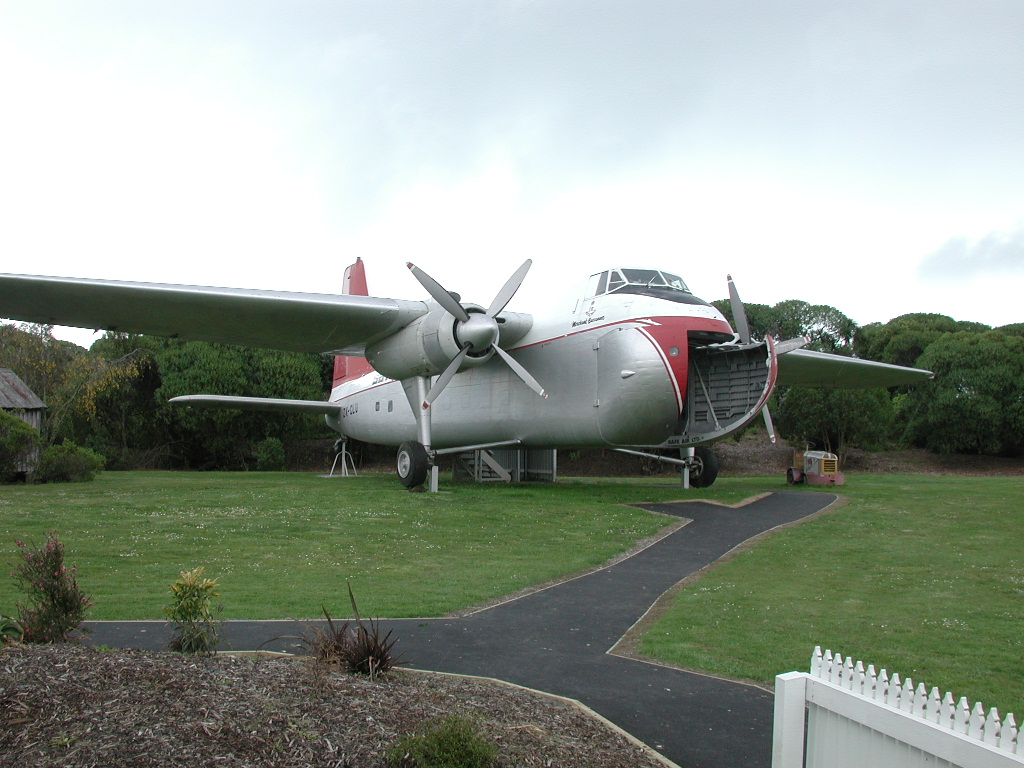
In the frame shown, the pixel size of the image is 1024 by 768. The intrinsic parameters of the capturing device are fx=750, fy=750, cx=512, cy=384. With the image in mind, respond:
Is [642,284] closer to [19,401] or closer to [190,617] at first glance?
[190,617]

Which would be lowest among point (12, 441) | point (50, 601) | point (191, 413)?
point (50, 601)

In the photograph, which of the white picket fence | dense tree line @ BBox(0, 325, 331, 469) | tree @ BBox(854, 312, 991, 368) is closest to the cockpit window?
the white picket fence

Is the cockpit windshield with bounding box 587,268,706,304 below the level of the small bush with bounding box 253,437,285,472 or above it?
above

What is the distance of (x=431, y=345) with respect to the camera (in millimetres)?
20812

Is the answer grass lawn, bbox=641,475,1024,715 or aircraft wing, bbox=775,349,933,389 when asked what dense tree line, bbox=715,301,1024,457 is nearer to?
aircraft wing, bbox=775,349,933,389

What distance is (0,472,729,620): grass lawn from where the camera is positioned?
30.8 feet

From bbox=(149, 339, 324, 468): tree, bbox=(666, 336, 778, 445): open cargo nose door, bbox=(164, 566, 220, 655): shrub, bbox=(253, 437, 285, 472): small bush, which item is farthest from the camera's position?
bbox=(253, 437, 285, 472): small bush

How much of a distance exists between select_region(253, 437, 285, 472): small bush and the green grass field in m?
23.5

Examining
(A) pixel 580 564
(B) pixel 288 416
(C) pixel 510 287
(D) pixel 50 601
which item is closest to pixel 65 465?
(C) pixel 510 287

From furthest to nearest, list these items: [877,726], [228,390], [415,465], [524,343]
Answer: [228,390], [524,343], [415,465], [877,726]

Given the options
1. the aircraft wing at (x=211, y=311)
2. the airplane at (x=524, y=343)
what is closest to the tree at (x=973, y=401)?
the airplane at (x=524, y=343)

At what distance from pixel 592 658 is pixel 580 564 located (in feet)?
16.1

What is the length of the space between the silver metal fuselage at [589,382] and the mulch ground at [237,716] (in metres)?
14.2

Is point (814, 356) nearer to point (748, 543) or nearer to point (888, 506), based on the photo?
point (888, 506)
